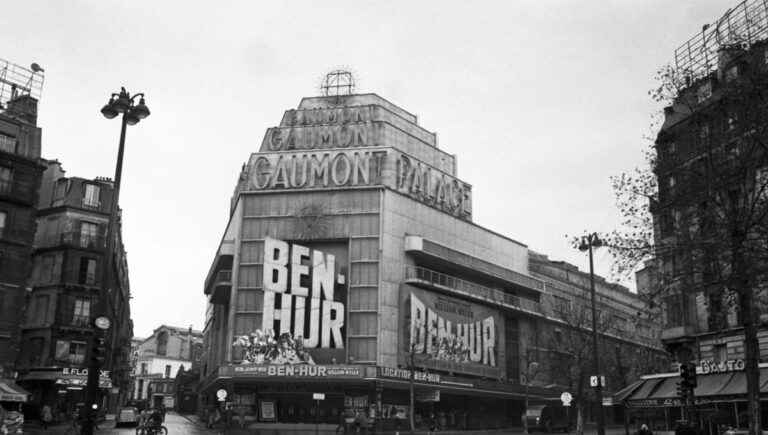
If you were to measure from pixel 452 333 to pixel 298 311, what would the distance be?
49.4 ft

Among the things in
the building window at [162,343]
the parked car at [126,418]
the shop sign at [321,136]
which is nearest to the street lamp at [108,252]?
the parked car at [126,418]

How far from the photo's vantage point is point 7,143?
50.6m

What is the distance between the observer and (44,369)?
53000 millimetres

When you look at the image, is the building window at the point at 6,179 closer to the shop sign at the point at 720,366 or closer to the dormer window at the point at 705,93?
the dormer window at the point at 705,93

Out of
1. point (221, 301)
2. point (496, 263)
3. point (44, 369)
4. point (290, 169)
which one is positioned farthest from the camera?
point (496, 263)

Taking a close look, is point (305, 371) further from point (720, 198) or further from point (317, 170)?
point (720, 198)

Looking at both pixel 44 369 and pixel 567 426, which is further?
pixel 567 426

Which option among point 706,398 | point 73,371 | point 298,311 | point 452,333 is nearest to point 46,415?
point 73,371

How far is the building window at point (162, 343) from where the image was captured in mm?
146000

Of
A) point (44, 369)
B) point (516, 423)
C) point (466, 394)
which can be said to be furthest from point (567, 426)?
point (44, 369)

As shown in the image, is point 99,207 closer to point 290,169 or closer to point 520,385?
point 290,169

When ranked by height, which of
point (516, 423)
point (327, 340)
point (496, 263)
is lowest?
point (516, 423)

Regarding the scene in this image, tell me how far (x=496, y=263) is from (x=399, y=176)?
17.7 m

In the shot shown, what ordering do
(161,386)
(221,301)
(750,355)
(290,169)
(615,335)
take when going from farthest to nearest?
(161,386) < (615,335) < (221,301) < (290,169) < (750,355)
